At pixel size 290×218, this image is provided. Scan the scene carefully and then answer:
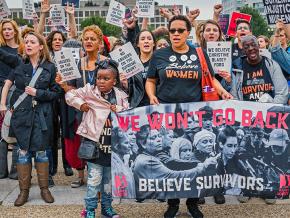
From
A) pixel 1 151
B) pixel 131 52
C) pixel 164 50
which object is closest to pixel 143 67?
pixel 131 52

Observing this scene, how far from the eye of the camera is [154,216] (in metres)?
5.70

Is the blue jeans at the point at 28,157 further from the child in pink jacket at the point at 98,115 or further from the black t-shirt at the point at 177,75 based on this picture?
the black t-shirt at the point at 177,75

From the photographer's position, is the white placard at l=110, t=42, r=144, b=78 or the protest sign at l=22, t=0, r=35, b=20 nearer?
the white placard at l=110, t=42, r=144, b=78

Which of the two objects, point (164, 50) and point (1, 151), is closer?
point (164, 50)

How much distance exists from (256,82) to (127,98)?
1.42 metres

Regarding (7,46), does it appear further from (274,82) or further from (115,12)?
(274,82)

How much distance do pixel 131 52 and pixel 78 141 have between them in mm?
1575

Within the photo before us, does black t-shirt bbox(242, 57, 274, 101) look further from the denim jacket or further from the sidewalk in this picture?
the sidewalk

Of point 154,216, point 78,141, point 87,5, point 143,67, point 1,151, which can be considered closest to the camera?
point 154,216

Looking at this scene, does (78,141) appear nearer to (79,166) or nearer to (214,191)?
(79,166)

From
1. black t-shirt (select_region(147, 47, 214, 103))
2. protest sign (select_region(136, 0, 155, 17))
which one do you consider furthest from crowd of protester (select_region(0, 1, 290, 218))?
protest sign (select_region(136, 0, 155, 17))

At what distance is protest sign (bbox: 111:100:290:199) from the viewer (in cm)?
525

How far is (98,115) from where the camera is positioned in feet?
17.5

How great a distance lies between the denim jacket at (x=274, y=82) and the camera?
5.87 m
